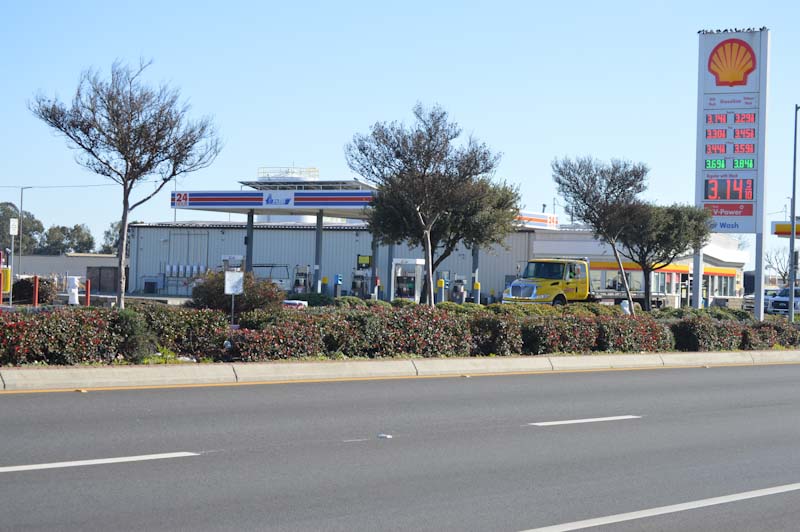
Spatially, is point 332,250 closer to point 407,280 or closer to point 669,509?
point 407,280

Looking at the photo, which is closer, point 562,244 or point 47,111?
point 47,111

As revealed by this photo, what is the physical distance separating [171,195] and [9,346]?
37.1m

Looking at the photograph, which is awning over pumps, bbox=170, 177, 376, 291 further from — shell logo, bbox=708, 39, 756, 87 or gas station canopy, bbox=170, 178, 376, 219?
shell logo, bbox=708, 39, 756, 87

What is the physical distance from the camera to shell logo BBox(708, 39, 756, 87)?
39312 millimetres

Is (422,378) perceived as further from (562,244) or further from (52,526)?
(562,244)

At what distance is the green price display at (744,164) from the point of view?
39.2 m

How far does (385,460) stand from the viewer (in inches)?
379

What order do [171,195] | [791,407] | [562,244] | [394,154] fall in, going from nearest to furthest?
[791,407], [394,154], [171,195], [562,244]

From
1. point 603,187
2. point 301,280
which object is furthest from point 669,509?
point 301,280

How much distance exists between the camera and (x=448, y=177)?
30953 mm

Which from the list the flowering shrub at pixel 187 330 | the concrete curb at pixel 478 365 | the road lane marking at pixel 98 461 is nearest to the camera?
the road lane marking at pixel 98 461

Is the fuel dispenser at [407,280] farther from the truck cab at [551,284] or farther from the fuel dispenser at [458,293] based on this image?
the truck cab at [551,284]

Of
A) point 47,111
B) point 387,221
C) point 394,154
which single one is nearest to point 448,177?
point 394,154

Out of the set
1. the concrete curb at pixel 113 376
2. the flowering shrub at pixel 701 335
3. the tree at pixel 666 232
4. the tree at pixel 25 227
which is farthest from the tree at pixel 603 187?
the tree at pixel 25 227
